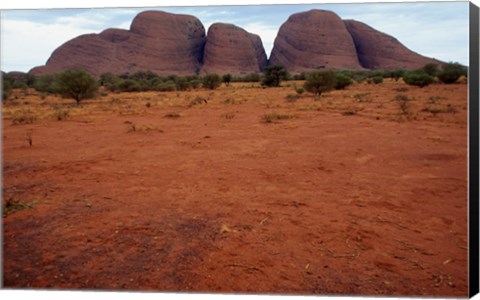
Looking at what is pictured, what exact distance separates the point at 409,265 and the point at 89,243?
9.35 feet

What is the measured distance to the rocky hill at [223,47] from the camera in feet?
218

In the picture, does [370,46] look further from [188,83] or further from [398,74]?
[188,83]

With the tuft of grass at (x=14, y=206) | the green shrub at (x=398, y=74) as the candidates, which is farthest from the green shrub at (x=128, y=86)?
the tuft of grass at (x=14, y=206)

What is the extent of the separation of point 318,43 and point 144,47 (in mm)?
34357

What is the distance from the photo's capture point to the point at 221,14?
3742 millimetres

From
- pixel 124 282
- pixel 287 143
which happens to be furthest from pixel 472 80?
pixel 287 143

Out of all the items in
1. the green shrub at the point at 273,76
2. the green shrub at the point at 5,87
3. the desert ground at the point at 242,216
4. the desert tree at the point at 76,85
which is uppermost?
the green shrub at the point at 273,76

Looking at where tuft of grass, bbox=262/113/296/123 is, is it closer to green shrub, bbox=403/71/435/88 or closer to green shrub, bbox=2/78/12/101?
green shrub, bbox=2/78/12/101

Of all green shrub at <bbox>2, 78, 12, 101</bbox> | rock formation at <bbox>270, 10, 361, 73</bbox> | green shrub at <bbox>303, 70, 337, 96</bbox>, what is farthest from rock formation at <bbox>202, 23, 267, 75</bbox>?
green shrub at <bbox>2, 78, 12, 101</bbox>

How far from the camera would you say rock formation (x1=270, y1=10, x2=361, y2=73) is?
67250mm

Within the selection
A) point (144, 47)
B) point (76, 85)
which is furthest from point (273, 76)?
point (144, 47)

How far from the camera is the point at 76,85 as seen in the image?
69.7ft

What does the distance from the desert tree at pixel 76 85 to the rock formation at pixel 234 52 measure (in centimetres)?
5411

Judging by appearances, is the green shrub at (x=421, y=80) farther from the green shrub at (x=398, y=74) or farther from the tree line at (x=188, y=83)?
the green shrub at (x=398, y=74)
